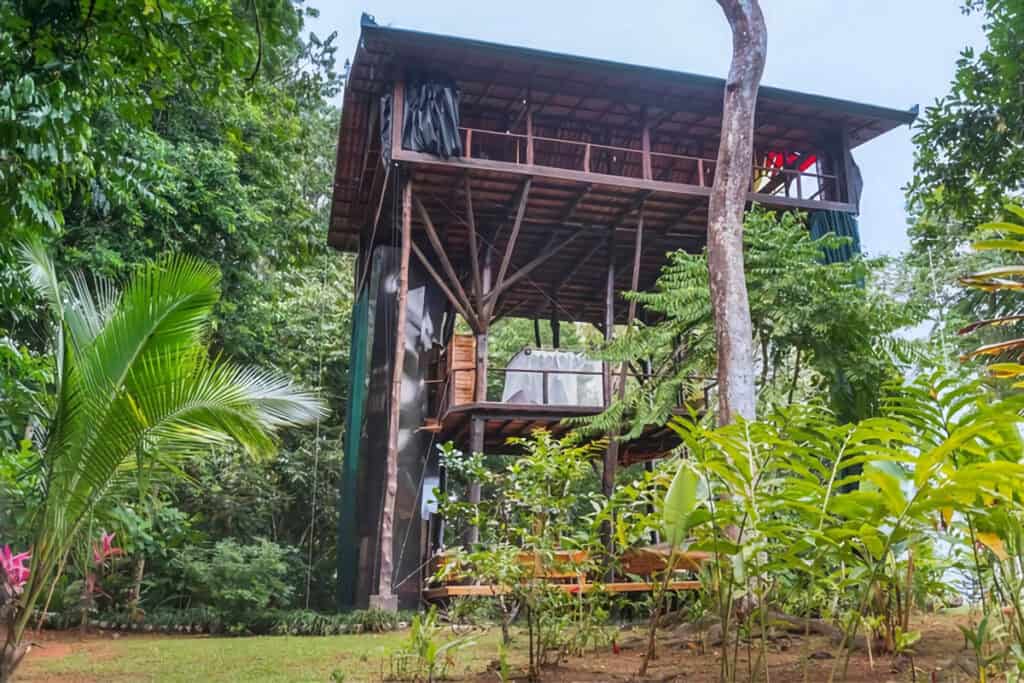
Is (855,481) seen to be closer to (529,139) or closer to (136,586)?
(529,139)

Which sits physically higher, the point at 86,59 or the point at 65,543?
the point at 86,59

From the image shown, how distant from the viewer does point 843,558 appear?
6.56 feet

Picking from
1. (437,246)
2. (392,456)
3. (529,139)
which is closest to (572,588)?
(392,456)

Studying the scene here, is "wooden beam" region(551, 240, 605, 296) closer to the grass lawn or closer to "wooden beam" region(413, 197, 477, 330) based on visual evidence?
"wooden beam" region(413, 197, 477, 330)

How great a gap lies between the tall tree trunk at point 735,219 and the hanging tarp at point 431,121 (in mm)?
5046

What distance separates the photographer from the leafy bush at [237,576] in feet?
38.2

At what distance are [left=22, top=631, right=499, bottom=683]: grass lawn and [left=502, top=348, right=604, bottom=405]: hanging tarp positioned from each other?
3900mm

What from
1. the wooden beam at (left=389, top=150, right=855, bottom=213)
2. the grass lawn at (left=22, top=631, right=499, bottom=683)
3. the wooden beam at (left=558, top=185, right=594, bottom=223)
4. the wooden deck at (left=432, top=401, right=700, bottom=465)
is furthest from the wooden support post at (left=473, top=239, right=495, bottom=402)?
the grass lawn at (left=22, top=631, right=499, bottom=683)

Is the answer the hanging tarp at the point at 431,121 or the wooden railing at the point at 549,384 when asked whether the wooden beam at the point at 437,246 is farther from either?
the hanging tarp at the point at 431,121

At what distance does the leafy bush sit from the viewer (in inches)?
459

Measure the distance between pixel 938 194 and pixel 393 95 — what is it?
652 cm

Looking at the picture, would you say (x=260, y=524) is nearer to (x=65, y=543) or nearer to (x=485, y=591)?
(x=485, y=591)

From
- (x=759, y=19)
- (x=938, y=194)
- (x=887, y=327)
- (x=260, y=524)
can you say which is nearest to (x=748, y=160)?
(x=759, y=19)

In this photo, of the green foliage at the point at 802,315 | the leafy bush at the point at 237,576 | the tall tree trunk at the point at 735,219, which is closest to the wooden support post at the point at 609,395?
the green foliage at the point at 802,315
